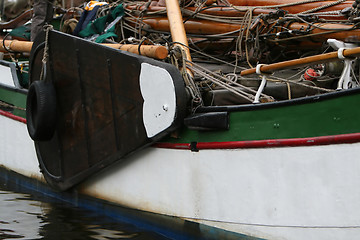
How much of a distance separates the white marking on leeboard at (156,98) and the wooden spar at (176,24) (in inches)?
23.7

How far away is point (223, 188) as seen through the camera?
398 cm

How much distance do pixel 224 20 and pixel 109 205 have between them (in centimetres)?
203

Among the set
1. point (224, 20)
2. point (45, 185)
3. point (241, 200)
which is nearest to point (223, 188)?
point (241, 200)

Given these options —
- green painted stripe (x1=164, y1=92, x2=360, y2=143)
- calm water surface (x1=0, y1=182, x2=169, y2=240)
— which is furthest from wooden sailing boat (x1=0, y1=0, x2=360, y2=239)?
calm water surface (x1=0, y1=182, x2=169, y2=240)

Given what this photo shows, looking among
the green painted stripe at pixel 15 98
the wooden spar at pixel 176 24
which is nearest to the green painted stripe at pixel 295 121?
the wooden spar at pixel 176 24

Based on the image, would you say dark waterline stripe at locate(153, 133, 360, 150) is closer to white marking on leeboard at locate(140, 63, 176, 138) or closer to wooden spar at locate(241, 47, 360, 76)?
→ white marking on leeboard at locate(140, 63, 176, 138)

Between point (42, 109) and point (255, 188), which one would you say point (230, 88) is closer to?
point (255, 188)

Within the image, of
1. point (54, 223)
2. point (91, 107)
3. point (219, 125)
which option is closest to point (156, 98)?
point (219, 125)

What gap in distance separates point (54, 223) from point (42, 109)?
3.42 feet

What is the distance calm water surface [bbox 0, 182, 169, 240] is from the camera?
4.74 m

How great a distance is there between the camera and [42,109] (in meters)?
5.12

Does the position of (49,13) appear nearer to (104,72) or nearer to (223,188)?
(104,72)

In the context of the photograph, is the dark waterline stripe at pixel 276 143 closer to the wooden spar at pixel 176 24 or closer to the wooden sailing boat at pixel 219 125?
the wooden sailing boat at pixel 219 125

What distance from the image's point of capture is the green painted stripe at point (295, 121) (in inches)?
132
